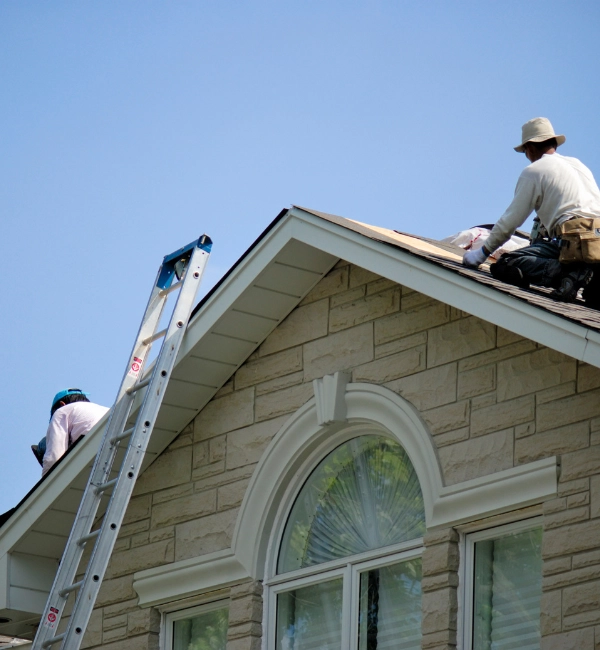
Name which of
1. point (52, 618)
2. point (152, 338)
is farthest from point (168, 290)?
point (52, 618)

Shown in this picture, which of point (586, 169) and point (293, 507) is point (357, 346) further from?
point (586, 169)

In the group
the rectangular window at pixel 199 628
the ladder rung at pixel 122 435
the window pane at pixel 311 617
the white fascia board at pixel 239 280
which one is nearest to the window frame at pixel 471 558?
the window pane at pixel 311 617

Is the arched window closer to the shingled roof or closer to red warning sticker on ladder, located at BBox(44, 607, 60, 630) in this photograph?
the shingled roof

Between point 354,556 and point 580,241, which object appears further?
point 354,556

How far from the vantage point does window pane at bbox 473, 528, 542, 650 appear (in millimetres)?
7036

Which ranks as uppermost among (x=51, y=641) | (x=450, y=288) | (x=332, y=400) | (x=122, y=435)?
(x=450, y=288)

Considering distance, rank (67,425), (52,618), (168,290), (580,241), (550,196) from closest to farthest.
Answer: (580,241) → (550,196) → (52,618) → (168,290) → (67,425)

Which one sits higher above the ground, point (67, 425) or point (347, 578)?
point (67, 425)

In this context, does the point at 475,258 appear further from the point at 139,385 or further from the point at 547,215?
the point at 139,385

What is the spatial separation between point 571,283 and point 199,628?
345 centimetres

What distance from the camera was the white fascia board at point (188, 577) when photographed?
8.63m

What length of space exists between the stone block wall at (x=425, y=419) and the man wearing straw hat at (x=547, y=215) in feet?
1.18

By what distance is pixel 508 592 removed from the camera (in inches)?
284

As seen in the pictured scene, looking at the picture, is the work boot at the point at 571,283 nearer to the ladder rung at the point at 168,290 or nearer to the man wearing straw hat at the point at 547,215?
the man wearing straw hat at the point at 547,215
